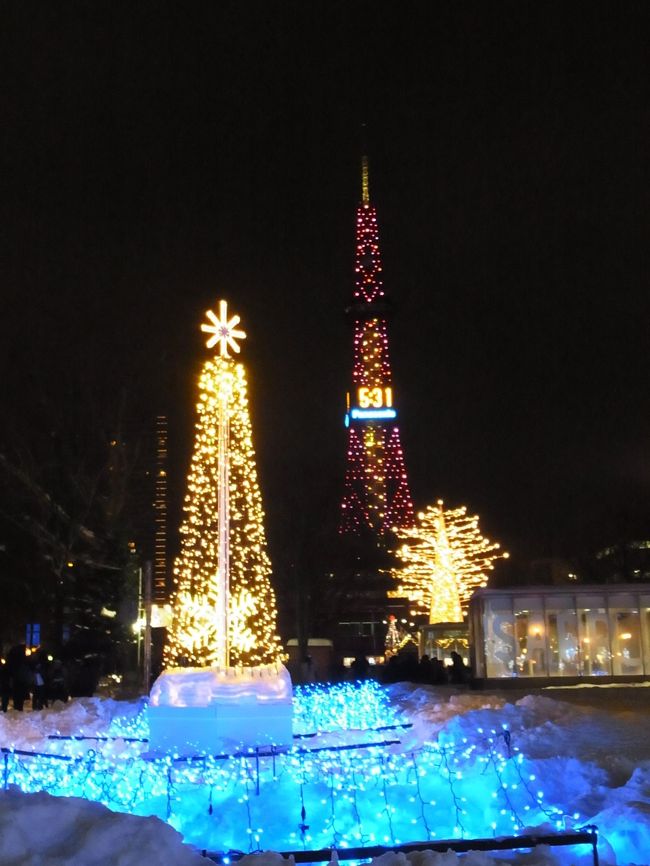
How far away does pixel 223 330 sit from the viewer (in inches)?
578

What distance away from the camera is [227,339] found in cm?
1473

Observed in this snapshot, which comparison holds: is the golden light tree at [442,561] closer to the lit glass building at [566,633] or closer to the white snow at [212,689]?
the lit glass building at [566,633]

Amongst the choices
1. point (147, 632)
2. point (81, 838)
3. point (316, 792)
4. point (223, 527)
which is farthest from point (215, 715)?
point (147, 632)

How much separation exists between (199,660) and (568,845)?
9.24 meters

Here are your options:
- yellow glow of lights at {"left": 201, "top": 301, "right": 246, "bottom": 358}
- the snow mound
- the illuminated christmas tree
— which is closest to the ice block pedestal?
yellow glow of lights at {"left": 201, "top": 301, "right": 246, "bottom": 358}

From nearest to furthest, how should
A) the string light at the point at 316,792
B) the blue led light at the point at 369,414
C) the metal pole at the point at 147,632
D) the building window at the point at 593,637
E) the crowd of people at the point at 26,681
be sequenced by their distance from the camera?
the string light at the point at 316,792
the crowd of people at the point at 26,681
the metal pole at the point at 147,632
the building window at the point at 593,637
the blue led light at the point at 369,414

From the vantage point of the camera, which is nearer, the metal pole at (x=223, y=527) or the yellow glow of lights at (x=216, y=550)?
the metal pole at (x=223, y=527)

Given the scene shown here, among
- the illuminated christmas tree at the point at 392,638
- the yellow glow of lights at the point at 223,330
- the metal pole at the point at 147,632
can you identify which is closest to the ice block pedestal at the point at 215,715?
the yellow glow of lights at the point at 223,330

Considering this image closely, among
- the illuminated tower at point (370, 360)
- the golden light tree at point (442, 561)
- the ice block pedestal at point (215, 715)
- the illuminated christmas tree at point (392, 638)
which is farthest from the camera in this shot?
the illuminated tower at point (370, 360)

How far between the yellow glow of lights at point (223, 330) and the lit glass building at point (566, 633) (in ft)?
35.5

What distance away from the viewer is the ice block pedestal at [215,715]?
1194cm

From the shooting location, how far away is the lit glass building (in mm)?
21484

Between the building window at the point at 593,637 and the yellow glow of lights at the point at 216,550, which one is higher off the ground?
the yellow glow of lights at the point at 216,550

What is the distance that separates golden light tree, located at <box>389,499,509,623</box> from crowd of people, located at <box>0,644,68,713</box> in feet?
69.3
